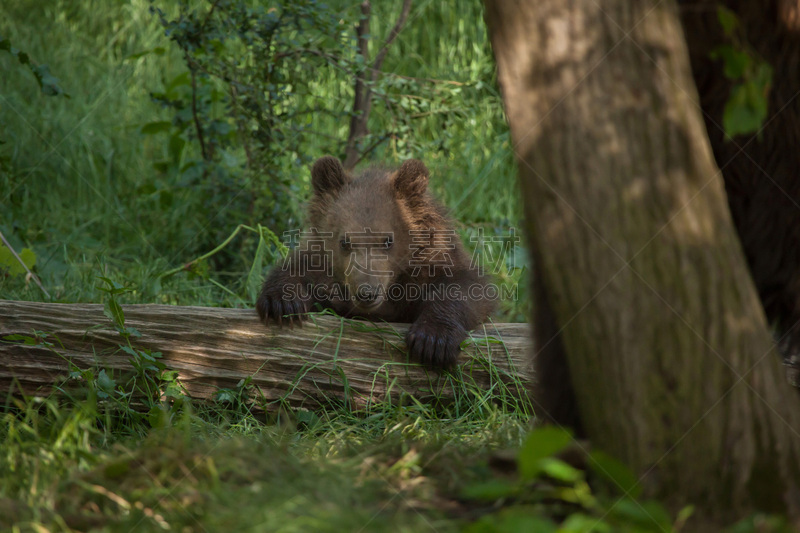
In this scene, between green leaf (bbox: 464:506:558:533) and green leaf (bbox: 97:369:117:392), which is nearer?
green leaf (bbox: 464:506:558:533)

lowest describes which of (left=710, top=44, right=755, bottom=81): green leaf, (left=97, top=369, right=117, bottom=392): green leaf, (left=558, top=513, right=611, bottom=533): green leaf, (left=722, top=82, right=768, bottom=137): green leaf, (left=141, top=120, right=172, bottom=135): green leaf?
(left=558, top=513, right=611, bottom=533): green leaf

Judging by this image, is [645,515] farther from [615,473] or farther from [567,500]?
[567,500]

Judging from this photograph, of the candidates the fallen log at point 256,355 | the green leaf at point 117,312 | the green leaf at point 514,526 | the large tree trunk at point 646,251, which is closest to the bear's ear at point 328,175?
the fallen log at point 256,355

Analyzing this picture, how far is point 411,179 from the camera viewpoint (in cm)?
470

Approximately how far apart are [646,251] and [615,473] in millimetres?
562

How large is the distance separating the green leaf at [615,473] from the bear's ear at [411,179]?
9.75ft

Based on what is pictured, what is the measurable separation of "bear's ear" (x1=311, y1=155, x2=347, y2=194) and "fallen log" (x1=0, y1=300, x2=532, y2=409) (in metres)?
1.13

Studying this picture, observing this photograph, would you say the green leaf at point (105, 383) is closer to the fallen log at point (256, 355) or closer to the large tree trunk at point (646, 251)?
the fallen log at point (256, 355)

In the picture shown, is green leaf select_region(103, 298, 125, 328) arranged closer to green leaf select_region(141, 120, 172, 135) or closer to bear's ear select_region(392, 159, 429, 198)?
bear's ear select_region(392, 159, 429, 198)

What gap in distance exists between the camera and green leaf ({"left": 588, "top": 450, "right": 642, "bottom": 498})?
73.3 inches

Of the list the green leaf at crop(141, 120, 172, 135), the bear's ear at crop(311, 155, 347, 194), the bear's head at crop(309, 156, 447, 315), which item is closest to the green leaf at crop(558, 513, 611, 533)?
the bear's head at crop(309, 156, 447, 315)

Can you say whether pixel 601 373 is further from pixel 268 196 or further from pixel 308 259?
pixel 268 196

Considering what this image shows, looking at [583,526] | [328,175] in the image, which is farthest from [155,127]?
[583,526]

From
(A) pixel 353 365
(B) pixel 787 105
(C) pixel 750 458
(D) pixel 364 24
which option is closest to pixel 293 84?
(D) pixel 364 24
